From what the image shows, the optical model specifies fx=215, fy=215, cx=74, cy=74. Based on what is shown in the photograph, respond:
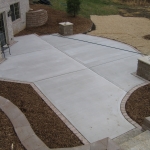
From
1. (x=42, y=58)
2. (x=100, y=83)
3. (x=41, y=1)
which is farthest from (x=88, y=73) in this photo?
(x=41, y=1)

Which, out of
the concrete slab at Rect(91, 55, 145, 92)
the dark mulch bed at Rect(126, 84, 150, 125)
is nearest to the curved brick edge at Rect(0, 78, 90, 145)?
the dark mulch bed at Rect(126, 84, 150, 125)

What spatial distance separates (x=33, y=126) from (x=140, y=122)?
261 centimetres

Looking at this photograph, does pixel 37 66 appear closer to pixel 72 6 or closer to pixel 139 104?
pixel 139 104

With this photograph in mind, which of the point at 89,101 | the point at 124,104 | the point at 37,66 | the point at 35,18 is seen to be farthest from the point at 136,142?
the point at 35,18

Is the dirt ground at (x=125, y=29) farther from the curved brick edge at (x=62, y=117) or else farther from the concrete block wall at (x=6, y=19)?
the curved brick edge at (x=62, y=117)

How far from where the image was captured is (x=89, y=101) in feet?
20.4

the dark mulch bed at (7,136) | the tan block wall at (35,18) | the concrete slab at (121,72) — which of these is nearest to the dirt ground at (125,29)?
the concrete slab at (121,72)

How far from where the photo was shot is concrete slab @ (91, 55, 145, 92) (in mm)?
7277

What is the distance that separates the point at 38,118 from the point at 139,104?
9.26ft

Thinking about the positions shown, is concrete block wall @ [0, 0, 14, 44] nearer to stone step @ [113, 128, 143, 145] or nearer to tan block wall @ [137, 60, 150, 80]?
tan block wall @ [137, 60, 150, 80]

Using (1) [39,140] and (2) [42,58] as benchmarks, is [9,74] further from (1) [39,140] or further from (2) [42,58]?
(1) [39,140]

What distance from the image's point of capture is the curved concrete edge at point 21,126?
4.33m

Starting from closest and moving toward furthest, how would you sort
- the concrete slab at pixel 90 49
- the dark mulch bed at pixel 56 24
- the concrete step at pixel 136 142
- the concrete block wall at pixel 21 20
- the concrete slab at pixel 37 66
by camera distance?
the concrete step at pixel 136 142 → the concrete slab at pixel 37 66 → the concrete slab at pixel 90 49 → the concrete block wall at pixel 21 20 → the dark mulch bed at pixel 56 24

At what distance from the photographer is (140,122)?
532 cm
